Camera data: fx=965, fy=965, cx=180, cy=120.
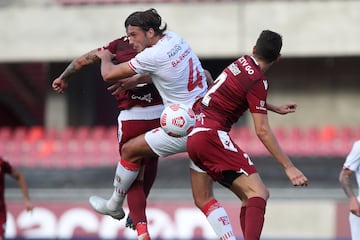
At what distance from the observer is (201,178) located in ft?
24.9

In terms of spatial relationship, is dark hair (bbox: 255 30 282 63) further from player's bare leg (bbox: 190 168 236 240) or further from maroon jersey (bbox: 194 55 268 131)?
player's bare leg (bbox: 190 168 236 240)

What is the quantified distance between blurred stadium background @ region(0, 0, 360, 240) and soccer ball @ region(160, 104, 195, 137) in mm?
6080

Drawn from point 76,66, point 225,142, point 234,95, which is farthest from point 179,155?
point 234,95

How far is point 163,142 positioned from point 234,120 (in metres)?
0.66

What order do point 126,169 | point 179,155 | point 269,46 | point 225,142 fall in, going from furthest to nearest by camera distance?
point 179,155 < point 126,169 < point 225,142 < point 269,46

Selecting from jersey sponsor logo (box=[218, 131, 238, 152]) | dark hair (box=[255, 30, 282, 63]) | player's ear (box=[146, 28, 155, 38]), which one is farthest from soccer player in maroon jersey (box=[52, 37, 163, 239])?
dark hair (box=[255, 30, 282, 63])

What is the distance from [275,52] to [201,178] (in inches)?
48.5

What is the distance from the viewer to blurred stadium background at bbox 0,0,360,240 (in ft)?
45.6

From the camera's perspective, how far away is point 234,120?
734 centimetres

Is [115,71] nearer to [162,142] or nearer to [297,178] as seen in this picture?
[162,142]

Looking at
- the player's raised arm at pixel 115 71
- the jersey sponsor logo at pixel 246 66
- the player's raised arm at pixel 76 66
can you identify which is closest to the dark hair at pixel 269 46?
the jersey sponsor logo at pixel 246 66

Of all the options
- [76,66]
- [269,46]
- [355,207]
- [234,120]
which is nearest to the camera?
[269,46]

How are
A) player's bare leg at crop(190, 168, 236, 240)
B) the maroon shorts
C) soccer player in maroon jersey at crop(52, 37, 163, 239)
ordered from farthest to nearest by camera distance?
soccer player in maroon jersey at crop(52, 37, 163, 239) < player's bare leg at crop(190, 168, 236, 240) < the maroon shorts

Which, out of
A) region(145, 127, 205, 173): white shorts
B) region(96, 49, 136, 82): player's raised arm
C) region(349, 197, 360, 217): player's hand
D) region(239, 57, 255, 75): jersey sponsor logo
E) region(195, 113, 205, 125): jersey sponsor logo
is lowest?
region(349, 197, 360, 217): player's hand
